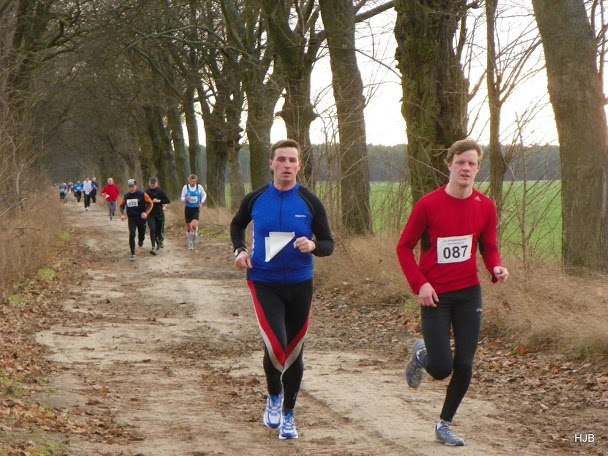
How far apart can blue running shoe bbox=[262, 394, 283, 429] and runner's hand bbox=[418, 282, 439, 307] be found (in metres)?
1.33

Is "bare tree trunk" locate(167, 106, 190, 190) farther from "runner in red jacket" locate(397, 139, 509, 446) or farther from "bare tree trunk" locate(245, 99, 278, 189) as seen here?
"runner in red jacket" locate(397, 139, 509, 446)

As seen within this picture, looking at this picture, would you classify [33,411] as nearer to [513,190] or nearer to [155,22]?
[513,190]

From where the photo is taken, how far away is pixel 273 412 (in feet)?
23.9

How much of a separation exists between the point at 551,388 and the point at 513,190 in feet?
12.9

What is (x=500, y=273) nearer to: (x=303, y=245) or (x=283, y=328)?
(x=303, y=245)

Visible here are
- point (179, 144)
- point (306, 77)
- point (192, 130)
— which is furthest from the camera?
point (179, 144)

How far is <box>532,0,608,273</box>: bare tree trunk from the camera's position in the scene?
40.4 feet

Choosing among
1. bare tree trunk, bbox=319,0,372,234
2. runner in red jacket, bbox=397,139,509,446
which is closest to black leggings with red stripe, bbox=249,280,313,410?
runner in red jacket, bbox=397,139,509,446

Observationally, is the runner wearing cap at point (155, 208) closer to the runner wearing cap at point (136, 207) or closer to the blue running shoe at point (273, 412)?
the runner wearing cap at point (136, 207)

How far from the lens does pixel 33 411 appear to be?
7.42 meters

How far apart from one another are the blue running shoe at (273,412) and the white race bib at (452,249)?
153 centimetres

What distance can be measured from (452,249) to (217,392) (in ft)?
9.82

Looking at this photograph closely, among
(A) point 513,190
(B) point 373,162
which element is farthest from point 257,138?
(A) point 513,190

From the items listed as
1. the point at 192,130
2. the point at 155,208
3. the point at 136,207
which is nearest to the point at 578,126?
the point at 136,207
